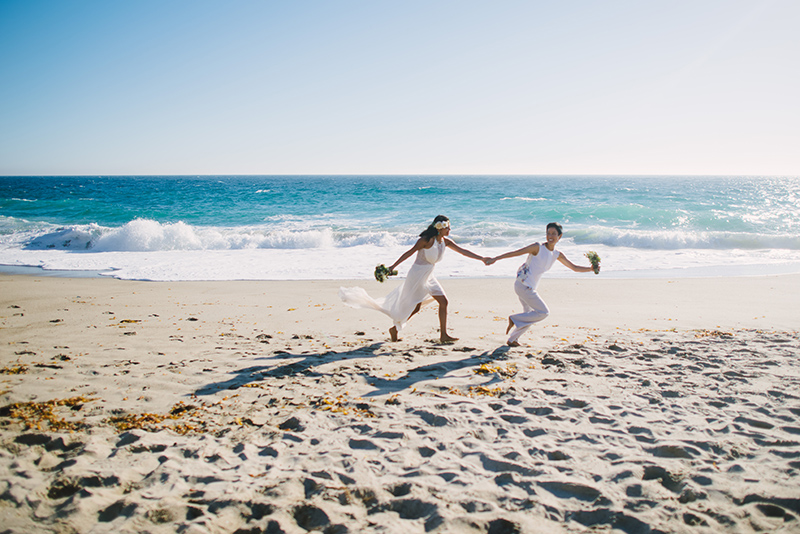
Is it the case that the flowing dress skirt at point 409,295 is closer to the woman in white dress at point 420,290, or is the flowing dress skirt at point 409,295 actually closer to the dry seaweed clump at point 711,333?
the woman in white dress at point 420,290

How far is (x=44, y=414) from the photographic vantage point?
3.89 metres

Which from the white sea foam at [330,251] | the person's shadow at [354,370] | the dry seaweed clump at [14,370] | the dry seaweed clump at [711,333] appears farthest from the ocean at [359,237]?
the dry seaweed clump at [14,370]

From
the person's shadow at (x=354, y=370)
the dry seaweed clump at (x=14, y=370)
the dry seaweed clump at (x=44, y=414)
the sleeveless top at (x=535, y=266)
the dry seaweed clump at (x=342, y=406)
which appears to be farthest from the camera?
the sleeveless top at (x=535, y=266)

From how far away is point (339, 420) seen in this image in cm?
396

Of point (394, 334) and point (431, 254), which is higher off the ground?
point (431, 254)

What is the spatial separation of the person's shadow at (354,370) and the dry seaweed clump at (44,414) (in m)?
1.02

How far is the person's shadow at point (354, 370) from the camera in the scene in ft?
15.6

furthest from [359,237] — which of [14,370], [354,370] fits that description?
[14,370]

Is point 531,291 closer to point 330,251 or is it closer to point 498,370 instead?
point 498,370

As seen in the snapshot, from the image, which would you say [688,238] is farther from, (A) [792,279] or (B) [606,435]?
(B) [606,435]

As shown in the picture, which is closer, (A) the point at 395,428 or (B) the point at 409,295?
(A) the point at 395,428

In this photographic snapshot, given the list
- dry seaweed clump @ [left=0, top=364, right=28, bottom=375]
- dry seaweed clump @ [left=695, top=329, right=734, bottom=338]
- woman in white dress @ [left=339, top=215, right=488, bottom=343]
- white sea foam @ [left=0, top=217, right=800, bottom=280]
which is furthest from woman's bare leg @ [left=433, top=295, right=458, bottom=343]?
white sea foam @ [left=0, top=217, right=800, bottom=280]

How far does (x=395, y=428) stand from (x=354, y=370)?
1.54 metres

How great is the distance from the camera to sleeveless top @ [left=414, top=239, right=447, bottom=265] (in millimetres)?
6484
